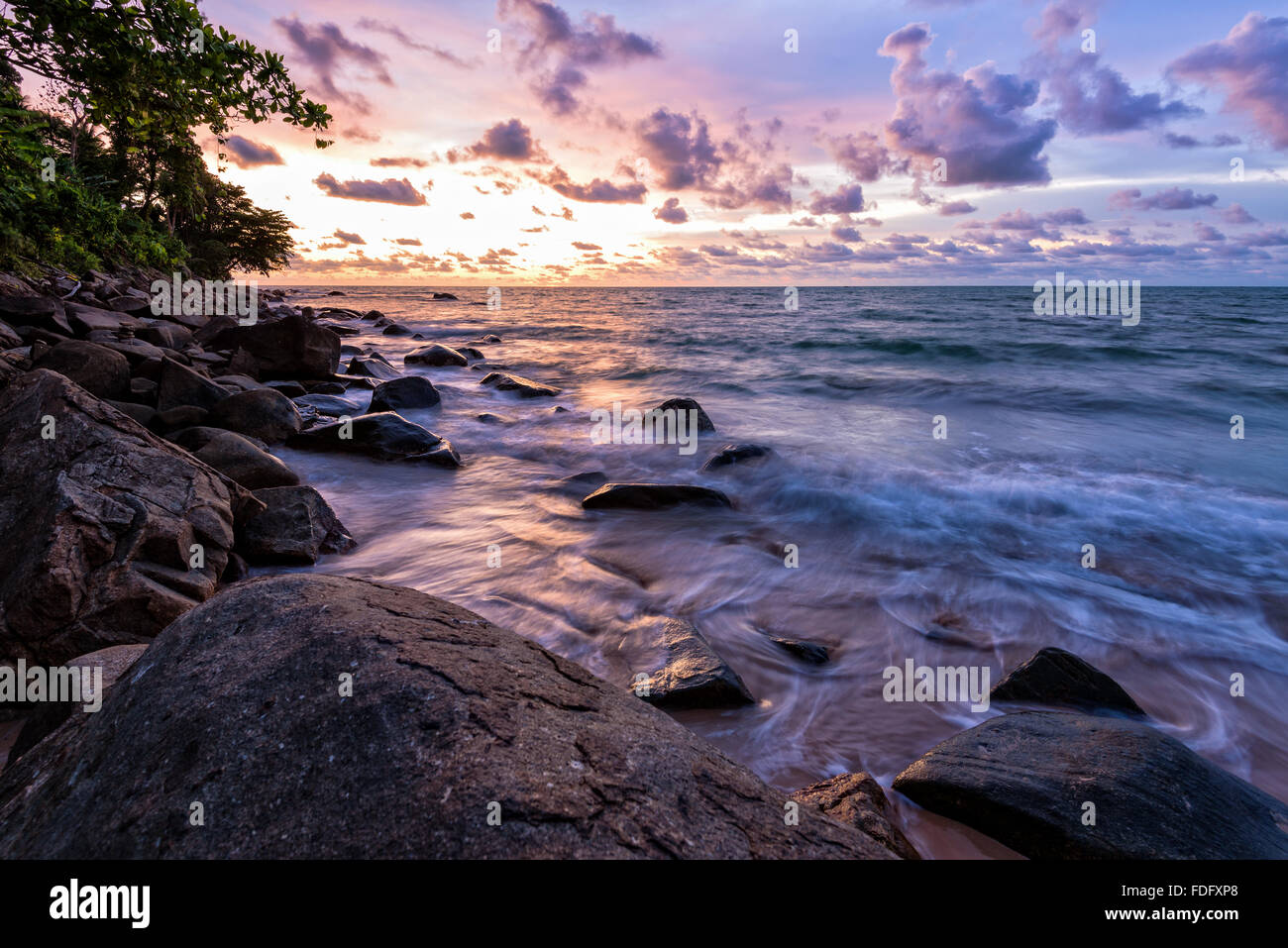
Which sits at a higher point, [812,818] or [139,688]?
[139,688]

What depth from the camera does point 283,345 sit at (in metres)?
12.5

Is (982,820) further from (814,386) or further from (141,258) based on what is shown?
(814,386)

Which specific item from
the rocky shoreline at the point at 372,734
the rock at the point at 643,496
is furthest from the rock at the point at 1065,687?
the rock at the point at 643,496

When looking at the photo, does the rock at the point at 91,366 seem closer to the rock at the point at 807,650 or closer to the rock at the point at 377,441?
the rock at the point at 377,441

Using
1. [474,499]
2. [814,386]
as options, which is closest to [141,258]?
[474,499]

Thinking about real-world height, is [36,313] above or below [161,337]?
above

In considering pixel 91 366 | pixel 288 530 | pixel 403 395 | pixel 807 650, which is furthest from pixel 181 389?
pixel 807 650

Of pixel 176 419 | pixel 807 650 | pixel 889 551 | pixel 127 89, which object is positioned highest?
pixel 127 89

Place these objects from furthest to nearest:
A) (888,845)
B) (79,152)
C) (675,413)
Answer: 1. (79,152)
2. (675,413)
3. (888,845)

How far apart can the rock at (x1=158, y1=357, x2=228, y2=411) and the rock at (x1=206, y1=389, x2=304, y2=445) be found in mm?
158

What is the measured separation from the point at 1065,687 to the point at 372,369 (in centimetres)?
1648

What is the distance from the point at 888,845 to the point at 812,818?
2.57ft

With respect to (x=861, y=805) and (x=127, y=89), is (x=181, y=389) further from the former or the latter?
Answer: (x=861, y=805)
